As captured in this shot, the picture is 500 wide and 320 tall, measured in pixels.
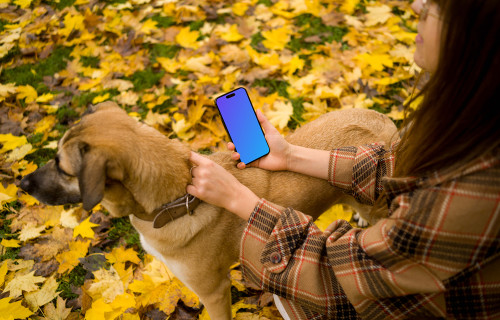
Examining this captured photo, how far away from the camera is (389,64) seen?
14.3 feet

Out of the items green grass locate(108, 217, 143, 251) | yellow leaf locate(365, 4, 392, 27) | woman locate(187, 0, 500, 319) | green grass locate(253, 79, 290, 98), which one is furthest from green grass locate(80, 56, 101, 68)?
woman locate(187, 0, 500, 319)

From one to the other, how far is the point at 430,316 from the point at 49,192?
232 centimetres

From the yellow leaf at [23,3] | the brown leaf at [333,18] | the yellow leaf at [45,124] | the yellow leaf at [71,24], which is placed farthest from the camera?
the yellow leaf at [23,3]

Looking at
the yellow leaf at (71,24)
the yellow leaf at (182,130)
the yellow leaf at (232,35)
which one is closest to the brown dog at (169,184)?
the yellow leaf at (182,130)

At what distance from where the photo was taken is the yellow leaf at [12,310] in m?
2.54

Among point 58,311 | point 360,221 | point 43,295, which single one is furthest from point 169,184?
point 360,221

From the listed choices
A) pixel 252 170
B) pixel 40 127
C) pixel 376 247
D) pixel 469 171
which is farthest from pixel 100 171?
pixel 40 127

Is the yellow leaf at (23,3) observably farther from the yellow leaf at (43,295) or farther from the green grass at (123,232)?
the yellow leaf at (43,295)

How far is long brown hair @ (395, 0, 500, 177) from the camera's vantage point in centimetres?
111

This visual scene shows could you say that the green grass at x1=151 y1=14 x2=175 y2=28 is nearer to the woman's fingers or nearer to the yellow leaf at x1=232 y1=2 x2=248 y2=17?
the yellow leaf at x1=232 y1=2 x2=248 y2=17

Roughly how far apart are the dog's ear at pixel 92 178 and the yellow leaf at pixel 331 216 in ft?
6.82

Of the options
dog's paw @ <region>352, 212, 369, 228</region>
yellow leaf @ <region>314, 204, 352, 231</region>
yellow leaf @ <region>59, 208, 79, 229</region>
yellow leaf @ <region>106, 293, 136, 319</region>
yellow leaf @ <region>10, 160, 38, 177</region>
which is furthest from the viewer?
yellow leaf @ <region>10, 160, 38, 177</region>

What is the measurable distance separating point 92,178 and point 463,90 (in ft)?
5.78

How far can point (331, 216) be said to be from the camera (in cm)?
315
